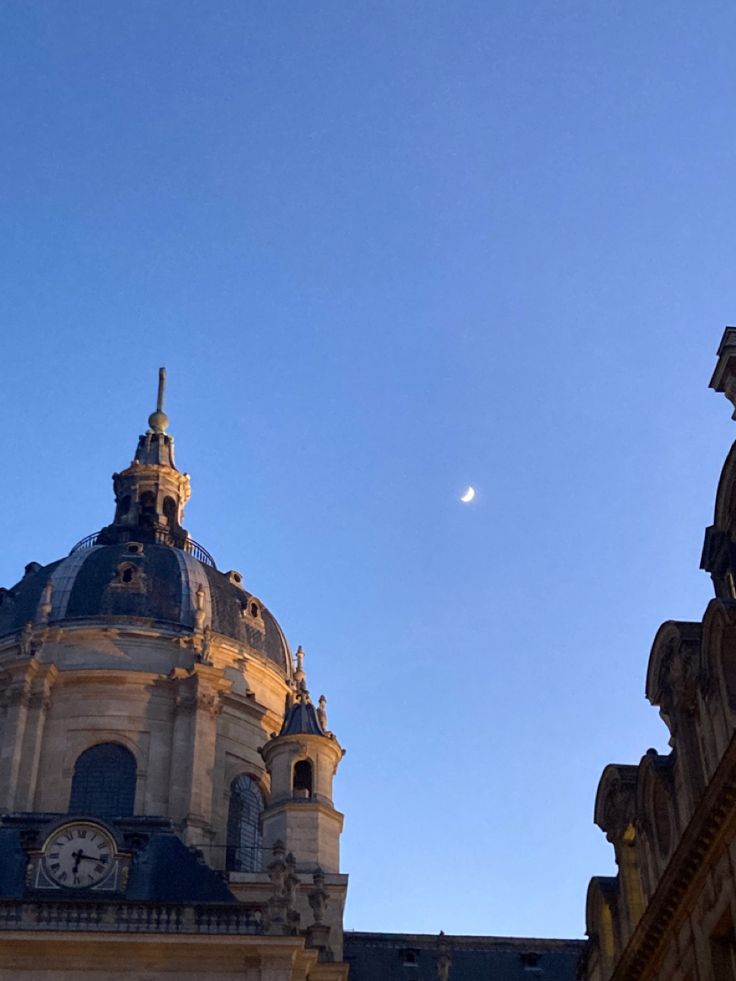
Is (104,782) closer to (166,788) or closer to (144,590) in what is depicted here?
(166,788)

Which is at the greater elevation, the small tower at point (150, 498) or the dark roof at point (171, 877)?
the small tower at point (150, 498)

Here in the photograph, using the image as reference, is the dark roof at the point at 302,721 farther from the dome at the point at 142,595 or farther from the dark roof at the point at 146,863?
the dark roof at the point at 146,863

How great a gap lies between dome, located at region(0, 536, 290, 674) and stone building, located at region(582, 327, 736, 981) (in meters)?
30.6

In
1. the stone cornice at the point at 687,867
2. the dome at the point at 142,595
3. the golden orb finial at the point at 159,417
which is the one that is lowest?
the stone cornice at the point at 687,867

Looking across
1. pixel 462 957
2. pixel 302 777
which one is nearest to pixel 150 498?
pixel 302 777

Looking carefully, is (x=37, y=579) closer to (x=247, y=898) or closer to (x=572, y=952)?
(x=247, y=898)

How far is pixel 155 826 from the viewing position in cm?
4488

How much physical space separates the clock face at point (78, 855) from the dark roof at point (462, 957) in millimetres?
16922

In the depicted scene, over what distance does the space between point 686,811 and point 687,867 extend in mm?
1387

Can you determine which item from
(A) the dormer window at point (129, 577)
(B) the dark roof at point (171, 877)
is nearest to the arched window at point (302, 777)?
(B) the dark roof at point (171, 877)

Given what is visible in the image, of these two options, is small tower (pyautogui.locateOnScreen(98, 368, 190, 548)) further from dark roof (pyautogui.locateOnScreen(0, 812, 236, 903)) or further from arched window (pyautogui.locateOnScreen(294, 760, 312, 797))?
dark roof (pyautogui.locateOnScreen(0, 812, 236, 903))

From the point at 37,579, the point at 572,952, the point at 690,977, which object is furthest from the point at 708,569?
the point at 37,579

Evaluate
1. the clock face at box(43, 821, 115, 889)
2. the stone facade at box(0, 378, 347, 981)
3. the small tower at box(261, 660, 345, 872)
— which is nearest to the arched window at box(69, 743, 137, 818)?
the stone facade at box(0, 378, 347, 981)

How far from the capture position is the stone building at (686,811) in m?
25.6
